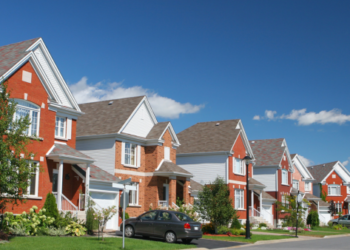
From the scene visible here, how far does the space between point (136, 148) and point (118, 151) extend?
2362mm

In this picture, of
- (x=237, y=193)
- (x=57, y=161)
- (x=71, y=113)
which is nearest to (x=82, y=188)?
(x=57, y=161)

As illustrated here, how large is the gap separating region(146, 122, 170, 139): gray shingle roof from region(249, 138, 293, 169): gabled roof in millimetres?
19124

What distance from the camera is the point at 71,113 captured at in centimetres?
2775

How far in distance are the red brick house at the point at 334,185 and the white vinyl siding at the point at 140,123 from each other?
4247 cm

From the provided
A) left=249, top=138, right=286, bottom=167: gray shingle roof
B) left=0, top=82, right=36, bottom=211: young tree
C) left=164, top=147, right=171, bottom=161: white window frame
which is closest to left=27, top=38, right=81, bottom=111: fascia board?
left=0, top=82, right=36, bottom=211: young tree

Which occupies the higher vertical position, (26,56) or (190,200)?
(26,56)

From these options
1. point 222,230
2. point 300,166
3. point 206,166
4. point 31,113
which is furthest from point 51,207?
point 300,166

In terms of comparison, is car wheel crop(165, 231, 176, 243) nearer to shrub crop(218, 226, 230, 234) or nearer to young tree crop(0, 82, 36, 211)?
young tree crop(0, 82, 36, 211)

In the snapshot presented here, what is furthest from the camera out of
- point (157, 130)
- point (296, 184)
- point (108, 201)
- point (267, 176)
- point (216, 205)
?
point (296, 184)

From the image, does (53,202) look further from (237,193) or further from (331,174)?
(331,174)

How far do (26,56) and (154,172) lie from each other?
14837mm

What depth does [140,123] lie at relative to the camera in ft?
115

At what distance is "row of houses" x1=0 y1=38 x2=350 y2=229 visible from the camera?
937 inches

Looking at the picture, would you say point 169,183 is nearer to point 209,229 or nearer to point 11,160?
point 209,229
